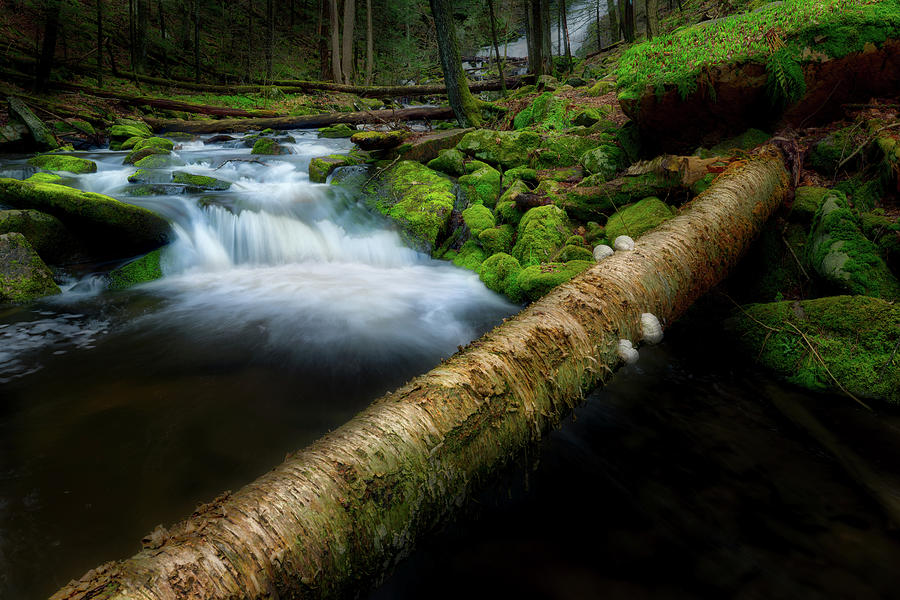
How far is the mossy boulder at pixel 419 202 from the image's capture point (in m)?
7.59

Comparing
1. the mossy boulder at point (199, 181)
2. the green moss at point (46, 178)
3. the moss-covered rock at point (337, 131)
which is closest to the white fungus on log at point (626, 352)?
the mossy boulder at point (199, 181)

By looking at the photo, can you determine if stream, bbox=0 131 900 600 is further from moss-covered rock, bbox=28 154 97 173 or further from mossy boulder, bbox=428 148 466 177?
moss-covered rock, bbox=28 154 97 173

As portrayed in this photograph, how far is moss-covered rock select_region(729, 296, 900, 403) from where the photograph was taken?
3.20m

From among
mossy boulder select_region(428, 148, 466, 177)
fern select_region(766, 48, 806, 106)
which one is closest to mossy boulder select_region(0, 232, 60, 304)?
mossy boulder select_region(428, 148, 466, 177)

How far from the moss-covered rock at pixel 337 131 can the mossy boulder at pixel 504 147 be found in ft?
25.7

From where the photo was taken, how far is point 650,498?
2764 millimetres

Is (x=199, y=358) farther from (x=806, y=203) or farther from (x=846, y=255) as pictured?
(x=806, y=203)

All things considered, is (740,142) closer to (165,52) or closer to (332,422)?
(332,422)

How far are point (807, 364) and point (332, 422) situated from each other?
4.07 meters

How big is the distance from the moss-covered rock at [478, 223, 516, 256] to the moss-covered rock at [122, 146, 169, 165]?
31.4 feet

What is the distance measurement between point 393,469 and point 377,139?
8913 mm

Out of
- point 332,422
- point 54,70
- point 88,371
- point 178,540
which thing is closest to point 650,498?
point 332,422

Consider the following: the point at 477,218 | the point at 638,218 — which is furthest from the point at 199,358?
the point at 638,218

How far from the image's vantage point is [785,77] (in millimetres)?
5078
